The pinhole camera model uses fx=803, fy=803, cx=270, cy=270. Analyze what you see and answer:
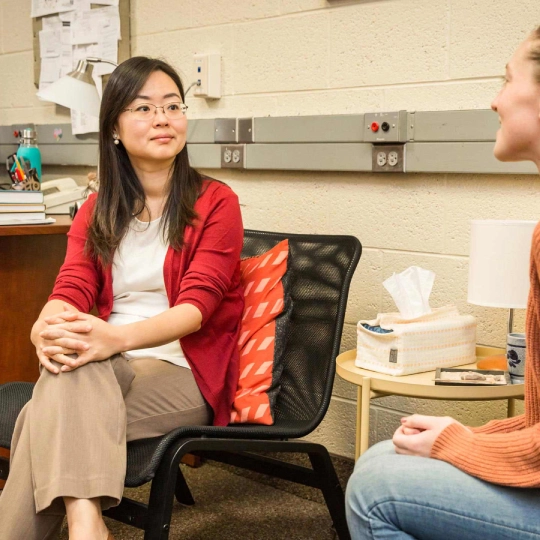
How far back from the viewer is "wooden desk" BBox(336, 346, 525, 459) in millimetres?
1746

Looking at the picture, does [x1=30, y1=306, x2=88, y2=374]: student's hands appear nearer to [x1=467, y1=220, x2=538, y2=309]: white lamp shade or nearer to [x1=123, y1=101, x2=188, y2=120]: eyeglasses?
[x1=123, y1=101, x2=188, y2=120]: eyeglasses

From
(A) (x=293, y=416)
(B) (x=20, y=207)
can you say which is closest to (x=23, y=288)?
(B) (x=20, y=207)

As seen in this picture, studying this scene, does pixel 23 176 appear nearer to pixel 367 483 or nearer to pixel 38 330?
pixel 38 330

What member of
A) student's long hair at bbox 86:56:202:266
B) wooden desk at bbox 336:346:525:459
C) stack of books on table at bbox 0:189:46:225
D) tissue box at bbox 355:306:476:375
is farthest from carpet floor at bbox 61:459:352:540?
stack of books on table at bbox 0:189:46:225

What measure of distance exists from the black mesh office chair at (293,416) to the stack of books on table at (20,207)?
2.15 ft

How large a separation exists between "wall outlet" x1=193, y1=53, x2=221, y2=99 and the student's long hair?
2.11 ft

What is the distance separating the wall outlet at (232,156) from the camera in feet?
8.58

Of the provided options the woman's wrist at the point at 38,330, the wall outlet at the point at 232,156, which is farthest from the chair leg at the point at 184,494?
the wall outlet at the point at 232,156

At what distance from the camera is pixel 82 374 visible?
165 cm

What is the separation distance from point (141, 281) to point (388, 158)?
0.79 m

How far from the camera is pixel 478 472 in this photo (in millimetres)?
1156

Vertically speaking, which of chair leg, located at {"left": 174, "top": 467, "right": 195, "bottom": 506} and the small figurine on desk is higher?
the small figurine on desk

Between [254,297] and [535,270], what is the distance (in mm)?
1030

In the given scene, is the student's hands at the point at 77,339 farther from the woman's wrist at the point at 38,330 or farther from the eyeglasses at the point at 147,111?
the eyeglasses at the point at 147,111
